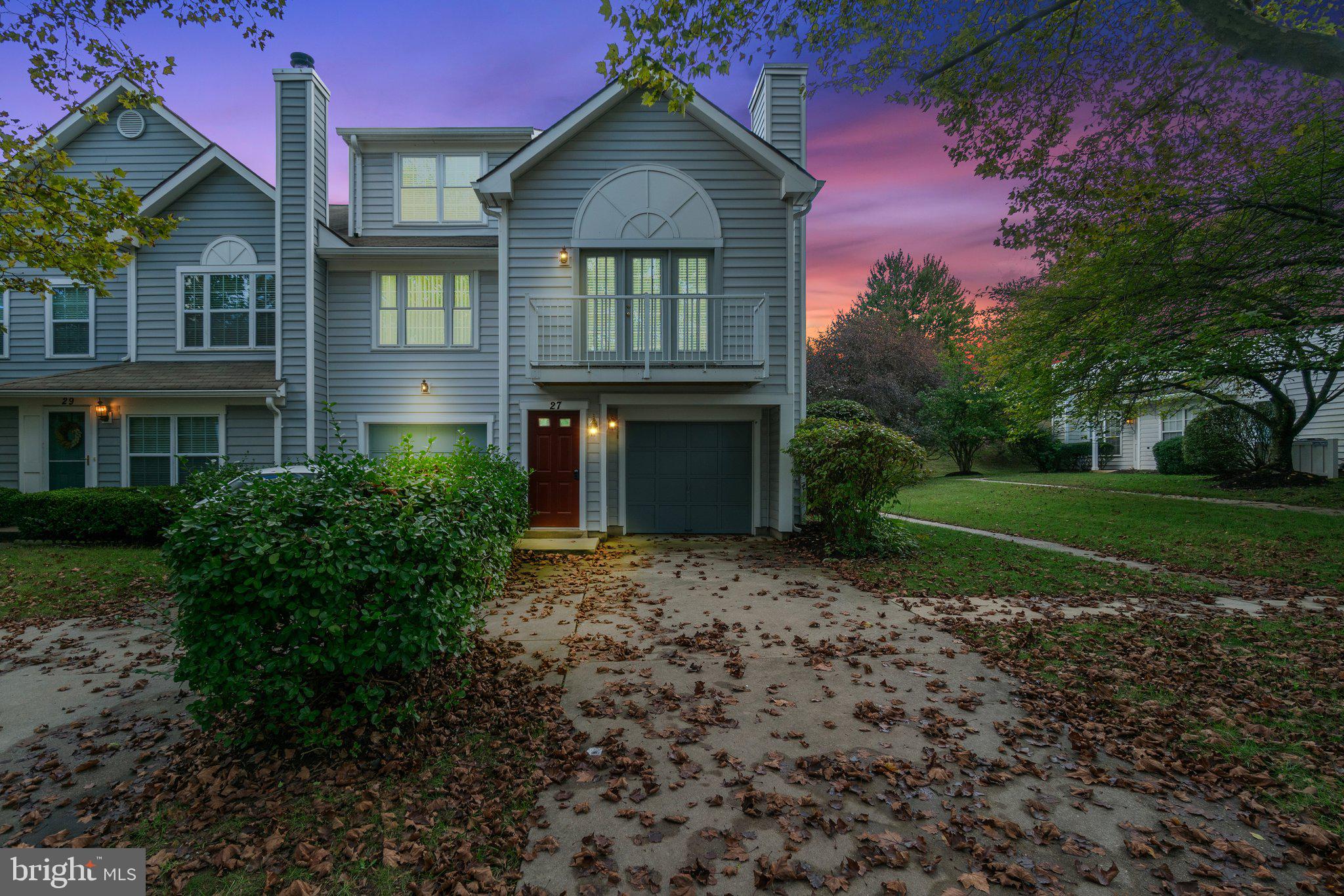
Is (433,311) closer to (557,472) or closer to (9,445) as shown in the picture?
(557,472)

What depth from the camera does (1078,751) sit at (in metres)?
3.53

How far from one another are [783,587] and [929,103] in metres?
6.75

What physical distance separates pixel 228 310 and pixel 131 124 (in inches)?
192

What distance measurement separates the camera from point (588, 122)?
1071 cm

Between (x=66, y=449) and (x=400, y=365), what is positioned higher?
(x=400, y=365)

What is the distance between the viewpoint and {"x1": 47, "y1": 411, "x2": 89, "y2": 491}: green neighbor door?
11.9m

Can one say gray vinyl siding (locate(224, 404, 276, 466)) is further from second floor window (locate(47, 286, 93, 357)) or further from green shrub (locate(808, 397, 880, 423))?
green shrub (locate(808, 397, 880, 423))

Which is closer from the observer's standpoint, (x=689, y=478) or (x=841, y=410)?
(x=689, y=478)

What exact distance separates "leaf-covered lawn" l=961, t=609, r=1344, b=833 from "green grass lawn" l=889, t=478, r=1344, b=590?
2.73 m

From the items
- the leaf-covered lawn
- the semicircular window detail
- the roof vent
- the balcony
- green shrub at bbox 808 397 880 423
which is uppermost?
the roof vent

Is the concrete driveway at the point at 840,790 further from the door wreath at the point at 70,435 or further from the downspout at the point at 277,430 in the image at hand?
the door wreath at the point at 70,435

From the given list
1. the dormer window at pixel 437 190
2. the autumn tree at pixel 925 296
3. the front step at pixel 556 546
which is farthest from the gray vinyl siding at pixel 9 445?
the autumn tree at pixel 925 296

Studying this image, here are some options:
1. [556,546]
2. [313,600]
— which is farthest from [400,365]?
[313,600]

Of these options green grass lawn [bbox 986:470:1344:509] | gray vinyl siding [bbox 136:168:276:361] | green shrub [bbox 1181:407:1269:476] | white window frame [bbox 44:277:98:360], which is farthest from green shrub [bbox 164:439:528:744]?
green shrub [bbox 1181:407:1269:476]
